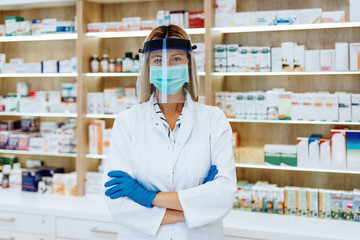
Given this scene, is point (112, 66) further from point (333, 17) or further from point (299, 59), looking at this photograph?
point (333, 17)

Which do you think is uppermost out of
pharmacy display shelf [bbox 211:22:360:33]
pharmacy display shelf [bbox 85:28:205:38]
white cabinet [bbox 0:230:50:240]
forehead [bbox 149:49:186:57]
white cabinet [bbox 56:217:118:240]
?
pharmacy display shelf [bbox 85:28:205:38]

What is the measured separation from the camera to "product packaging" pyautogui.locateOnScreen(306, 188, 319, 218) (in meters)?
3.17

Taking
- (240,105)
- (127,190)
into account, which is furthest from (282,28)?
(127,190)

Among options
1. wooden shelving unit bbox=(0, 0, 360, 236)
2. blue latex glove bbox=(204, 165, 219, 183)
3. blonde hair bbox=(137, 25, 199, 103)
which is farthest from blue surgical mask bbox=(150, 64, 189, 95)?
wooden shelving unit bbox=(0, 0, 360, 236)

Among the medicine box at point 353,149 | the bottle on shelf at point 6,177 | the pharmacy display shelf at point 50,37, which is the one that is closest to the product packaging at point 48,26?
the pharmacy display shelf at point 50,37

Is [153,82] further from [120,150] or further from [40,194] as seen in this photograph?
[40,194]

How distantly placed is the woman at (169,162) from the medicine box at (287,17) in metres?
1.39

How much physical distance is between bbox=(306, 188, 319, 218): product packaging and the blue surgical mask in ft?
5.52

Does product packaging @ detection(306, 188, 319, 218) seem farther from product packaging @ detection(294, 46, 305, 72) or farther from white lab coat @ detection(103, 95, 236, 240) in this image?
white lab coat @ detection(103, 95, 236, 240)

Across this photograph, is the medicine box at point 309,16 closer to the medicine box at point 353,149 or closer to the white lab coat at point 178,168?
the medicine box at point 353,149

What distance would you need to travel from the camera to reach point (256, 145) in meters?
3.65

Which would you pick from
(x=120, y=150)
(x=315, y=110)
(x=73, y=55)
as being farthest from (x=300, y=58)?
(x=73, y=55)

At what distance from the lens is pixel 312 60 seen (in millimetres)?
3203

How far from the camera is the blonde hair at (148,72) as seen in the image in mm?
2100
